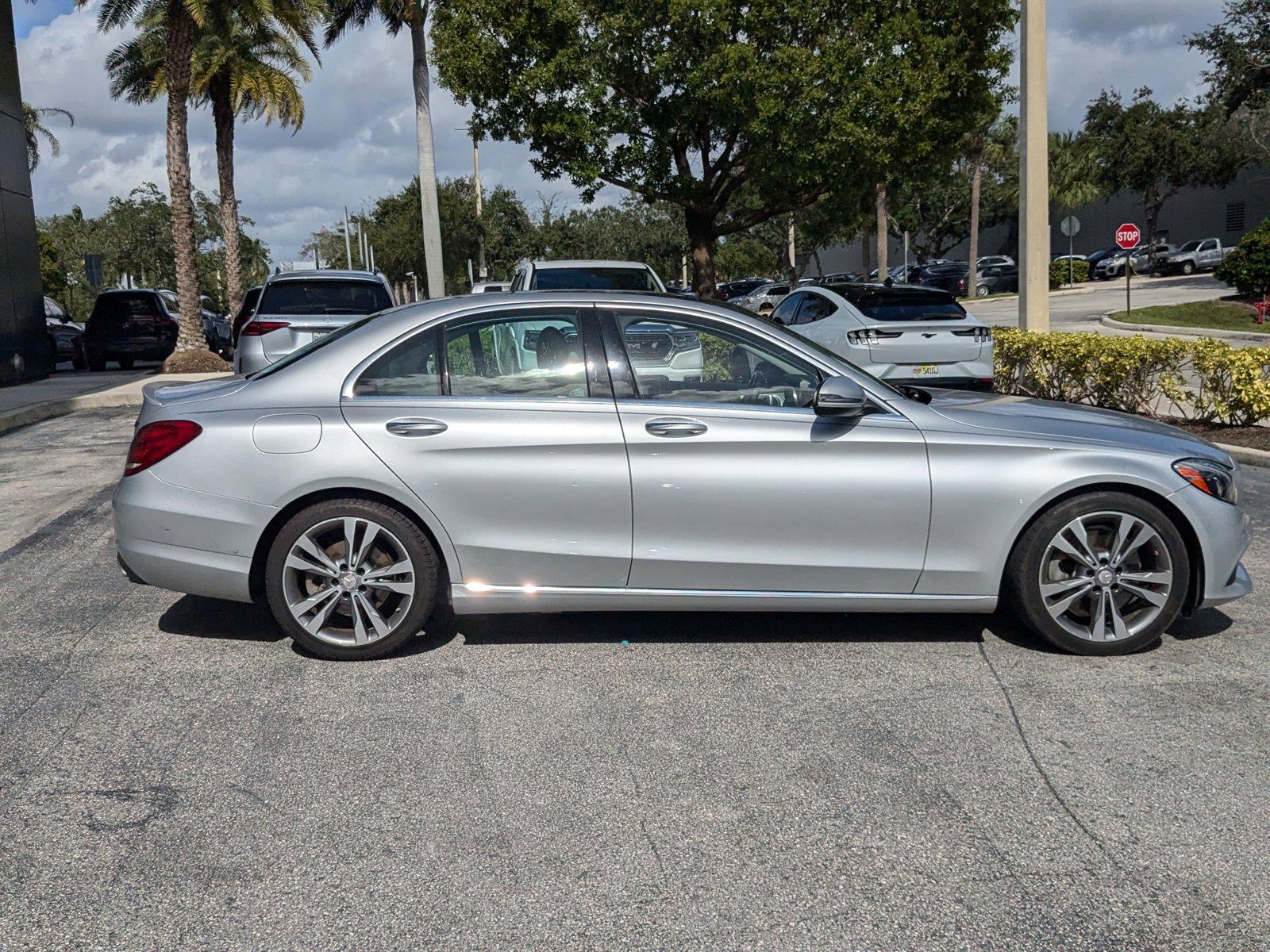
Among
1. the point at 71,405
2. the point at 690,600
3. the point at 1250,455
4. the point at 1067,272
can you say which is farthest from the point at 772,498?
the point at 1067,272

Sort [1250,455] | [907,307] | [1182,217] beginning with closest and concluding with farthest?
1. [1250,455]
2. [907,307]
3. [1182,217]

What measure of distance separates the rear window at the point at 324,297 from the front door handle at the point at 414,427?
906cm

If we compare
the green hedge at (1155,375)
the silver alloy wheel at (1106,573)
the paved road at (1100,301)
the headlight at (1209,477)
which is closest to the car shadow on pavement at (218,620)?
the silver alloy wheel at (1106,573)

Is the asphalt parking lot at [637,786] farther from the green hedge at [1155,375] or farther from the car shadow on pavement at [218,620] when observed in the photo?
the green hedge at [1155,375]

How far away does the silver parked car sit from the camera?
1341cm

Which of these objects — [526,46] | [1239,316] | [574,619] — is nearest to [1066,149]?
[1239,316]

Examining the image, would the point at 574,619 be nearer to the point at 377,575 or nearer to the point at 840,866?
the point at 377,575

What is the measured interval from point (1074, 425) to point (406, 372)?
3.01 m

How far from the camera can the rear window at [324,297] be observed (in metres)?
13.9

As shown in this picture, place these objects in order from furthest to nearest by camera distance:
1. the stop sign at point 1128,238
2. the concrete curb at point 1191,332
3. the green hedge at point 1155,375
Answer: the stop sign at point 1128,238 < the concrete curb at point 1191,332 < the green hedge at point 1155,375

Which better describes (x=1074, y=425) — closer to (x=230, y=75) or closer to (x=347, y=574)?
(x=347, y=574)

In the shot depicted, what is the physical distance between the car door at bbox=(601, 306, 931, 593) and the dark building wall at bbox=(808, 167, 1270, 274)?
52.3 metres

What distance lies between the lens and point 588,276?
1420 cm

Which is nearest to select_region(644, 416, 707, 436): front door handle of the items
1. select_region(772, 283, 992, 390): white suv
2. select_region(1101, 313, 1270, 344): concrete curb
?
select_region(772, 283, 992, 390): white suv
